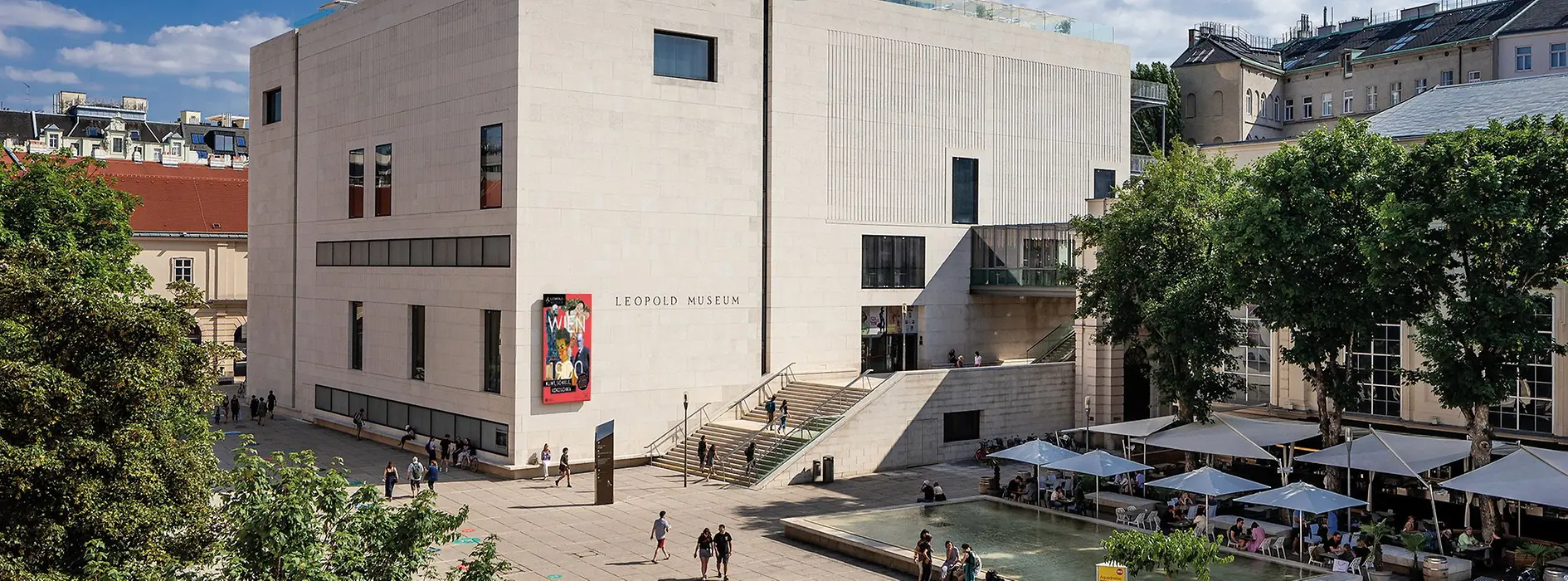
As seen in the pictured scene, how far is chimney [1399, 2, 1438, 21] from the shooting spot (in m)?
87.1

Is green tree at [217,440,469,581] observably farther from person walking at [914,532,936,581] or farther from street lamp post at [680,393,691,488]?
street lamp post at [680,393,691,488]

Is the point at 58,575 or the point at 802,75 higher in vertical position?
the point at 802,75

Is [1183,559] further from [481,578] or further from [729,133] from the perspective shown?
[729,133]

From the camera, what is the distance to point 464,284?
146 ft

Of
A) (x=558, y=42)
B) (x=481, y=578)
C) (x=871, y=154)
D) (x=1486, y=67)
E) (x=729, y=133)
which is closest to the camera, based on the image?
(x=481, y=578)

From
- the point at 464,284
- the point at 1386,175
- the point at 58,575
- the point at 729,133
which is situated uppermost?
the point at 729,133

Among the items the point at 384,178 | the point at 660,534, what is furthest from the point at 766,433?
the point at 384,178

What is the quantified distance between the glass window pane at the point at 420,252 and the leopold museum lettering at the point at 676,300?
783cm

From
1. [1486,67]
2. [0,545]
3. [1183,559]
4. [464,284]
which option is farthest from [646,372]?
[1486,67]

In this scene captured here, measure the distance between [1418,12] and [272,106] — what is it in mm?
74755

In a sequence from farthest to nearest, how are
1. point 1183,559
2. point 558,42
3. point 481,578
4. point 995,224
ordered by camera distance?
point 995,224 → point 558,42 → point 1183,559 → point 481,578

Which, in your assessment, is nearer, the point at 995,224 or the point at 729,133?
the point at 729,133

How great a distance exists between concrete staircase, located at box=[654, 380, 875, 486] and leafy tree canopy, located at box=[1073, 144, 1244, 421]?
10.4m

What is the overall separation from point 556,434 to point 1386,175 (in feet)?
87.1
